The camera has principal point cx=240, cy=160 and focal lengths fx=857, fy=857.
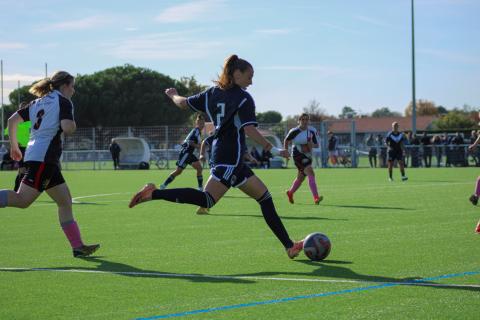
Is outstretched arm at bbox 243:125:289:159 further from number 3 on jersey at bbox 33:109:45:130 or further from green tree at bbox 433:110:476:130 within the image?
green tree at bbox 433:110:476:130

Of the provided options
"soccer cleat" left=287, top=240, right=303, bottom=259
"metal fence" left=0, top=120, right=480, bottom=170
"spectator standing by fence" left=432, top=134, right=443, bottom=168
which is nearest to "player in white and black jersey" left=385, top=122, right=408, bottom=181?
"metal fence" left=0, top=120, right=480, bottom=170

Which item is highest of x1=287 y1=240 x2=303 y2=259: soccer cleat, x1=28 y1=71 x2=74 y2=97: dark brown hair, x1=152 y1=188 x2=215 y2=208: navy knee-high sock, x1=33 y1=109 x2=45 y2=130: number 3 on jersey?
x1=28 y1=71 x2=74 y2=97: dark brown hair

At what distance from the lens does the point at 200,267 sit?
8.84 metres

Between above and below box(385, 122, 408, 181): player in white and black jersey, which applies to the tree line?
above

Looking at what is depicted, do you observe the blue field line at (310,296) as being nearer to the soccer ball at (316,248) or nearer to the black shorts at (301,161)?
the soccer ball at (316,248)

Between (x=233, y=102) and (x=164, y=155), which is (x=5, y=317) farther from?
(x=164, y=155)

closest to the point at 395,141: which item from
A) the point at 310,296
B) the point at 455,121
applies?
the point at 310,296

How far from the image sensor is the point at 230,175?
9078 mm

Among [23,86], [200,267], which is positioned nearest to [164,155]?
[200,267]

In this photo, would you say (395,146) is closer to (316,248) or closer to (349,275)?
(316,248)

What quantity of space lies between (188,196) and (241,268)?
98 centimetres

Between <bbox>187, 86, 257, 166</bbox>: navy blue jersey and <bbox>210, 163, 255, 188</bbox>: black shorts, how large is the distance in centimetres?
5

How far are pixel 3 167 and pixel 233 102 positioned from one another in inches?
1768

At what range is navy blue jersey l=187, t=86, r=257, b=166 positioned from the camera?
9023 mm
